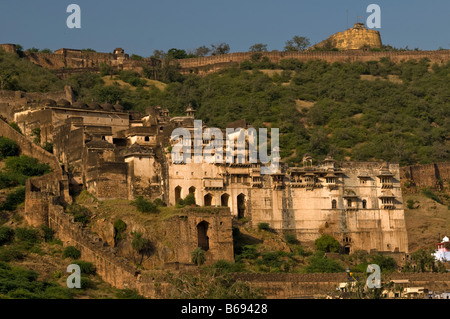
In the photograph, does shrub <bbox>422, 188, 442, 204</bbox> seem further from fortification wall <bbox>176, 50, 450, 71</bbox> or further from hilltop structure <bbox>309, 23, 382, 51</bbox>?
hilltop structure <bbox>309, 23, 382, 51</bbox>

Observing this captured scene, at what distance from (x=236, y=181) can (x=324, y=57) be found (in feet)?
135

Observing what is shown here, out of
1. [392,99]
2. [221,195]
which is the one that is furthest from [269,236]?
[392,99]

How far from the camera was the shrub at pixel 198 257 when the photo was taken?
5269cm

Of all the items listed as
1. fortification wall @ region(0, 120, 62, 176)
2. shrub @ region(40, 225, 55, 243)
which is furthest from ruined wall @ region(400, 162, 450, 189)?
shrub @ region(40, 225, 55, 243)

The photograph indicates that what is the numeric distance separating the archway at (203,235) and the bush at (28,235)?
26.9 feet

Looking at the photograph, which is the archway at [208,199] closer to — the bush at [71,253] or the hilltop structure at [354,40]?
the bush at [71,253]

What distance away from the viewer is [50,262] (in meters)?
52.3

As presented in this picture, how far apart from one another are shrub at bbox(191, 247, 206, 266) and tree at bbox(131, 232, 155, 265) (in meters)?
2.24

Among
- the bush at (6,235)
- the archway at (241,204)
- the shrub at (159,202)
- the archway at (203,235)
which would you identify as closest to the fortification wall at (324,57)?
the archway at (241,204)

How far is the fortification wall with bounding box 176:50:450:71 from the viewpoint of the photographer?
98.5 meters

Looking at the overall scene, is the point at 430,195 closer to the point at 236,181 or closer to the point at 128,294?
the point at 236,181

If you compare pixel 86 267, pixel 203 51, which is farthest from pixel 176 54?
pixel 86 267

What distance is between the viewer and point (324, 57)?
100125 millimetres
